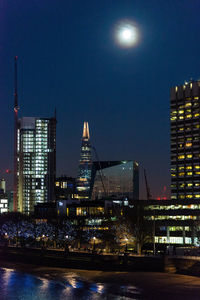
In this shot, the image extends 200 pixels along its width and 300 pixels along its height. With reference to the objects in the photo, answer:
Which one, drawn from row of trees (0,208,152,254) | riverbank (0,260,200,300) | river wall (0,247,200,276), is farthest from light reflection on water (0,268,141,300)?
row of trees (0,208,152,254)

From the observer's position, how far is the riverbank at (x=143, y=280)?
55.2 m

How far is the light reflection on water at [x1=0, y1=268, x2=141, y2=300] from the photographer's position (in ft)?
178

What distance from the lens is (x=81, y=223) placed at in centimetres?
16400

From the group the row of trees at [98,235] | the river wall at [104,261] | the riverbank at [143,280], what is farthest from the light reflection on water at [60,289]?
the row of trees at [98,235]

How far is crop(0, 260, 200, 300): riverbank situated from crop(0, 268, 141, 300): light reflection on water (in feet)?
4.11

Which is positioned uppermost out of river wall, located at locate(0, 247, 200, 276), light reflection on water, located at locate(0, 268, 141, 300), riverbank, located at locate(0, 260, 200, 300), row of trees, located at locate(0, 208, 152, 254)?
row of trees, located at locate(0, 208, 152, 254)

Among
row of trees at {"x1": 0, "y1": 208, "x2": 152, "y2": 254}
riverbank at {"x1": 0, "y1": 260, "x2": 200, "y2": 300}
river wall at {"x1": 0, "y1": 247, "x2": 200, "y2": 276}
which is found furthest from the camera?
row of trees at {"x1": 0, "y1": 208, "x2": 152, "y2": 254}

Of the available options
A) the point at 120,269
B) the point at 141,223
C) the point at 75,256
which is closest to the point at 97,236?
the point at 141,223

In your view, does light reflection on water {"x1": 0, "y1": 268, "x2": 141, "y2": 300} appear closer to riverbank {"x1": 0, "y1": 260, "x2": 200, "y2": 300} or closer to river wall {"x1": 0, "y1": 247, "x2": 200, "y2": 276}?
riverbank {"x1": 0, "y1": 260, "x2": 200, "y2": 300}

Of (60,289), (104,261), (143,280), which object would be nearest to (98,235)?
(104,261)

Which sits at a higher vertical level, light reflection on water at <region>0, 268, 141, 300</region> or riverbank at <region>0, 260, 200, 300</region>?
riverbank at <region>0, 260, 200, 300</region>

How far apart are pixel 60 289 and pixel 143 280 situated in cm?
1219

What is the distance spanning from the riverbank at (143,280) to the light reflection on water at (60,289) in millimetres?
1252

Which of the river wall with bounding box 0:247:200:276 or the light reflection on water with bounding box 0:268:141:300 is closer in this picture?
the light reflection on water with bounding box 0:268:141:300
